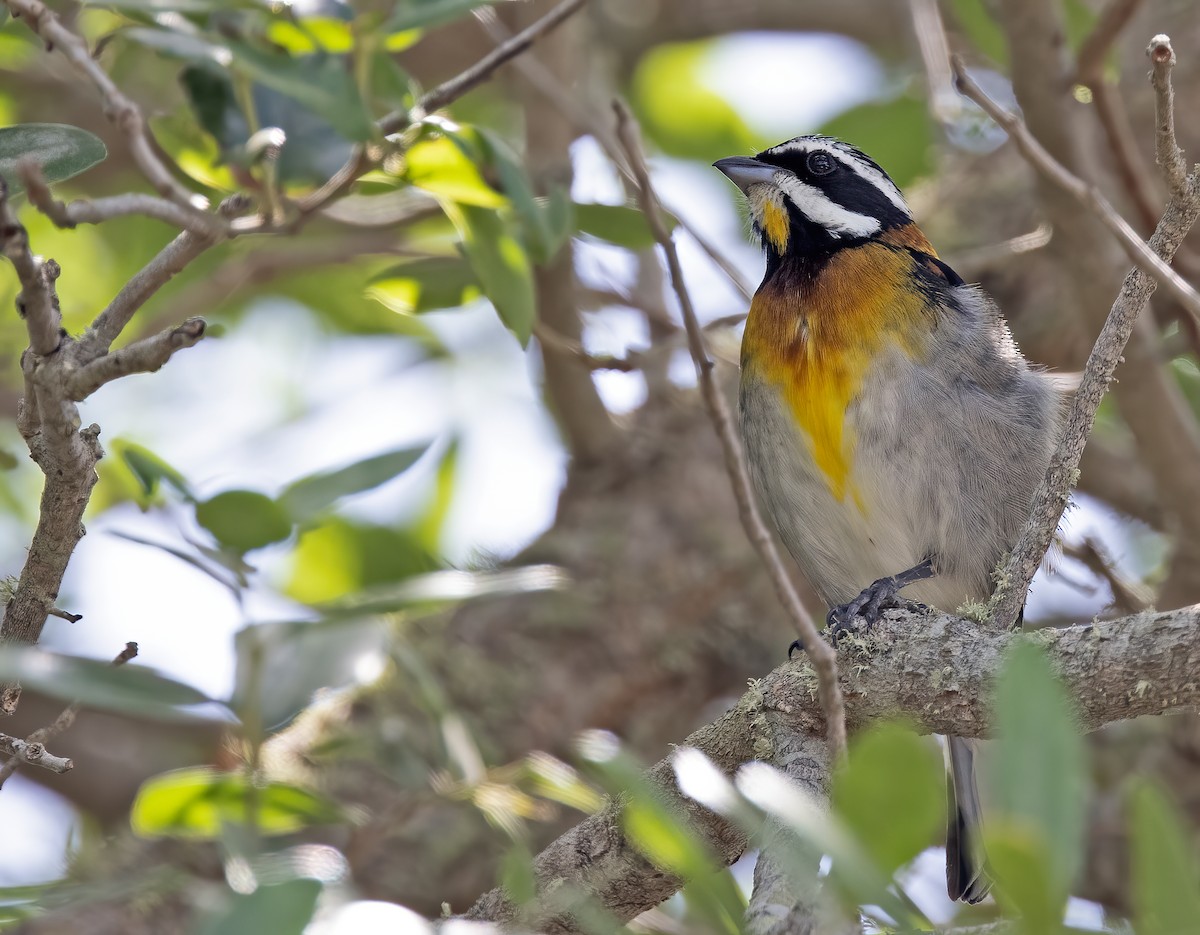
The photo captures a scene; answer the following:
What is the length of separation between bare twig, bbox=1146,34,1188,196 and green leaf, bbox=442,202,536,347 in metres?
1.40

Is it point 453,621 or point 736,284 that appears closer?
point 736,284

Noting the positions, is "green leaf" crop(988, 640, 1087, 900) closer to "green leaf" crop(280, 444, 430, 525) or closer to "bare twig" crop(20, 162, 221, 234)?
"bare twig" crop(20, 162, 221, 234)

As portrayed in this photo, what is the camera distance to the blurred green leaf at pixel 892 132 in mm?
5047

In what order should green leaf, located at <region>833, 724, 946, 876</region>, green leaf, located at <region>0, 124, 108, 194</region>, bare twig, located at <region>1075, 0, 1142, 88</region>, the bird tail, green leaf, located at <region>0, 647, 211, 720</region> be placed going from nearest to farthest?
green leaf, located at <region>833, 724, 946, 876</region>
green leaf, located at <region>0, 647, 211, 720</region>
green leaf, located at <region>0, 124, 108, 194</region>
bare twig, located at <region>1075, 0, 1142, 88</region>
the bird tail

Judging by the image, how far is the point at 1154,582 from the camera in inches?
205

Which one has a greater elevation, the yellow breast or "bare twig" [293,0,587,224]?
"bare twig" [293,0,587,224]

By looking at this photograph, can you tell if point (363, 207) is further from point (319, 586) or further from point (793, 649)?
point (793, 649)

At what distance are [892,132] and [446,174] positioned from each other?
8.52ft

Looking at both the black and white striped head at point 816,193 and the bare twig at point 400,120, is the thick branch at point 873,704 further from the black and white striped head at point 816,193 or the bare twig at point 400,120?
the black and white striped head at point 816,193

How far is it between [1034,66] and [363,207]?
2.39 meters

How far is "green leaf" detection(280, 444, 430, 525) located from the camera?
8.98 feet

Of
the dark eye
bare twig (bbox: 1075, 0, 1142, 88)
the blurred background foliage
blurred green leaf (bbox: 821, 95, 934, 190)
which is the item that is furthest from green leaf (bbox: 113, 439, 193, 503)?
blurred green leaf (bbox: 821, 95, 934, 190)

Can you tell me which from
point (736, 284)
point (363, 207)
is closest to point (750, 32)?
point (363, 207)

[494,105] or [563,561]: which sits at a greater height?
[494,105]
